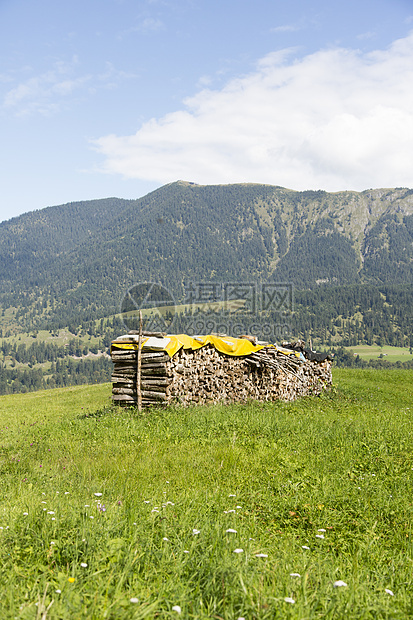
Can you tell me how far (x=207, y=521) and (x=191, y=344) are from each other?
1113cm

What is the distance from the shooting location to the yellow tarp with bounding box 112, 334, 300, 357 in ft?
46.6

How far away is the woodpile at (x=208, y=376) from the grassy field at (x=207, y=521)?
3.13 meters

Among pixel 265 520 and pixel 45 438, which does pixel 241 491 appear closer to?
pixel 265 520

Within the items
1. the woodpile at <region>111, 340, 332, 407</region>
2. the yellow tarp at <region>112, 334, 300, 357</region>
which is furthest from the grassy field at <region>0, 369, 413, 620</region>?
the yellow tarp at <region>112, 334, 300, 357</region>

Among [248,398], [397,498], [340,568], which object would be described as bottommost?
[248,398]

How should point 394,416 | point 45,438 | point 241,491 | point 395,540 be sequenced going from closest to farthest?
point 395,540
point 241,491
point 45,438
point 394,416

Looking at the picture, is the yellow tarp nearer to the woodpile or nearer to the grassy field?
the woodpile

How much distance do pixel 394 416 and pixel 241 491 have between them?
979 cm

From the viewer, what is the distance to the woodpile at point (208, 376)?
1408 cm

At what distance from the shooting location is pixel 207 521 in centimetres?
435

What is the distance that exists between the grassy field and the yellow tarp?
3.65 meters

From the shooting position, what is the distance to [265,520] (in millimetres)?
5387

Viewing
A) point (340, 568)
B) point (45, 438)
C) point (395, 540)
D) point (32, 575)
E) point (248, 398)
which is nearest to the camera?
point (32, 575)

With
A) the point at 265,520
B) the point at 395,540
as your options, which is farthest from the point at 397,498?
the point at 265,520
